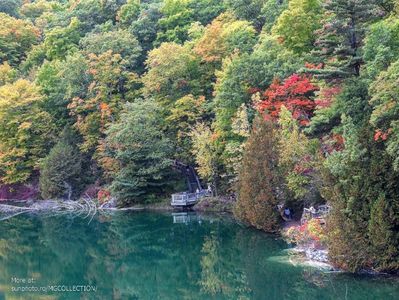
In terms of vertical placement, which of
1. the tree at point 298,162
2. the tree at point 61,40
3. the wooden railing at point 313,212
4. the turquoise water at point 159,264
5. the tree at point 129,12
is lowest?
→ the turquoise water at point 159,264

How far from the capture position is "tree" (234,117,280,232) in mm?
23094

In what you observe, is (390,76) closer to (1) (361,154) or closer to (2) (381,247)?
(1) (361,154)

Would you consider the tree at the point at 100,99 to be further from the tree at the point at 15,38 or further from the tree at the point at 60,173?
the tree at the point at 15,38

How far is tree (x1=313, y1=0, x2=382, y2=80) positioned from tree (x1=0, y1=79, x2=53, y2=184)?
1054 inches

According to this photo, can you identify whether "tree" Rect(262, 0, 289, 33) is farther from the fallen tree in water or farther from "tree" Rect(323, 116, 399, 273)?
"tree" Rect(323, 116, 399, 273)

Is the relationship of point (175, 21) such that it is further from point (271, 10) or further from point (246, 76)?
point (246, 76)

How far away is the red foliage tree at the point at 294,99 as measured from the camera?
25.4 metres

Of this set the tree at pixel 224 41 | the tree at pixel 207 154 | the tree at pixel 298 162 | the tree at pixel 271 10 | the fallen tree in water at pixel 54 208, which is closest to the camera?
the tree at pixel 298 162

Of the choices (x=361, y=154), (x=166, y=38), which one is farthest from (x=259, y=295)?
(x=166, y=38)

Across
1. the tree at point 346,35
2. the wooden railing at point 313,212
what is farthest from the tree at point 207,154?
the tree at point 346,35

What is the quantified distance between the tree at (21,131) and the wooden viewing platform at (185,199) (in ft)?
42.8

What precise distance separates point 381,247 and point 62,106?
31.3m

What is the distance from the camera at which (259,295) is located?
16.2 metres

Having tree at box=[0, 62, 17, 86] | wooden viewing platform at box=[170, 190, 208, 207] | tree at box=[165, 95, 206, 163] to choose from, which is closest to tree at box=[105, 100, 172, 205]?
tree at box=[165, 95, 206, 163]
